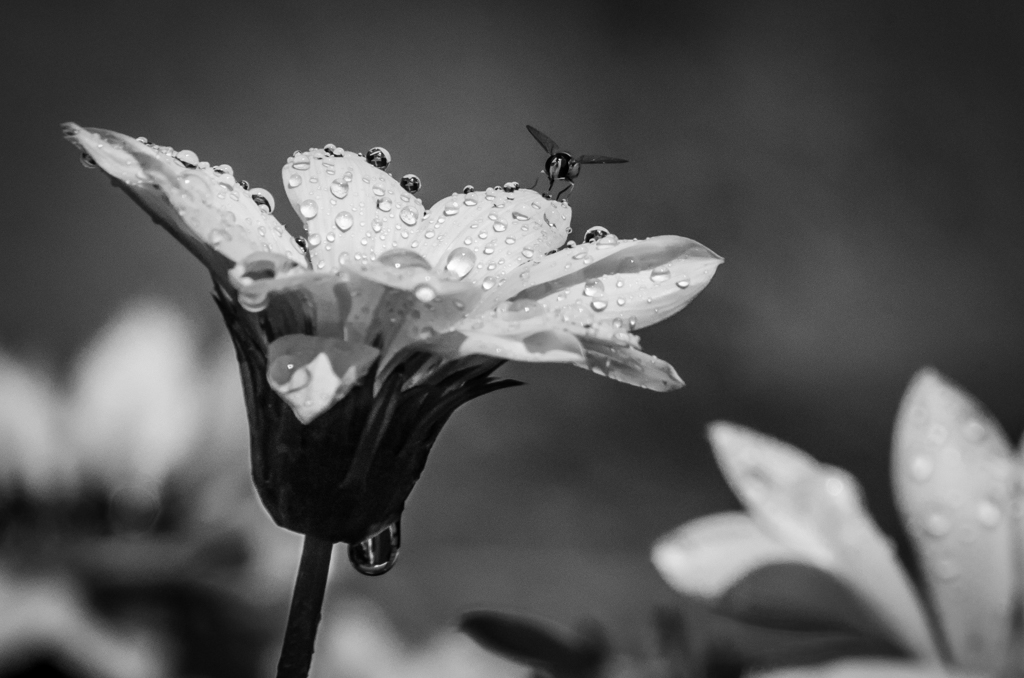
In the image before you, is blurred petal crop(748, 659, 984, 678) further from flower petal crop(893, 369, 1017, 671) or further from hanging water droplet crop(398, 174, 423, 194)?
hanging water droplet crop(398, 174, 423, 194)

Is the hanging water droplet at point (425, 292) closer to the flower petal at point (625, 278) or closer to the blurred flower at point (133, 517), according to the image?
the flower petal at point (625, 278)

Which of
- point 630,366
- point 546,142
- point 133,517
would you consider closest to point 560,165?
point 546,142

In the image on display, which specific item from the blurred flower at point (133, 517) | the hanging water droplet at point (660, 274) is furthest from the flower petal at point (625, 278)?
the blurred flower at point (133, 517)

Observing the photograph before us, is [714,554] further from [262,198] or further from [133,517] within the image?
[133,517]

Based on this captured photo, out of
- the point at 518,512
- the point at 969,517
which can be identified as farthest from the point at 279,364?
the point at 518,512

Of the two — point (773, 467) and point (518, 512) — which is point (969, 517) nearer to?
point (773, 467)
